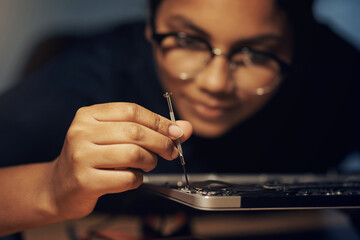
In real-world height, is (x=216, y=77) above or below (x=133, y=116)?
above

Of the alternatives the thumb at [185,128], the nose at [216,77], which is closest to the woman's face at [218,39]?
A: the nose at [216,77]

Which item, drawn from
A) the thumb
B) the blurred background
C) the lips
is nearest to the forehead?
the lips

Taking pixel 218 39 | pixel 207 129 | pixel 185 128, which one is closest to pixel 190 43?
pixel 218 39

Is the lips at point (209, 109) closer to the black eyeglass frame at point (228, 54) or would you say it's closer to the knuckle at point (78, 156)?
the black eyeglass frame at point (228, 54)

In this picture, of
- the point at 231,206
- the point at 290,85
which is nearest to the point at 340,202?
the point at 231,206

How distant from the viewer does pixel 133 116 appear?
0.30 m

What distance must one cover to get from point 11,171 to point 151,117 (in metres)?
0.19

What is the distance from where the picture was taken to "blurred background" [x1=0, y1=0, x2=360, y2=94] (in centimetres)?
96

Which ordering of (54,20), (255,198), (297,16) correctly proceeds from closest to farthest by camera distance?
(255,198) < (297,16) < (54,20)

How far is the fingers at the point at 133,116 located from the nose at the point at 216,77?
0.26m

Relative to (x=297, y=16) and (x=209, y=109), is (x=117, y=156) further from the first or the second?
(x=297, y=16)

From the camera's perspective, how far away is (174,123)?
31 centimetres

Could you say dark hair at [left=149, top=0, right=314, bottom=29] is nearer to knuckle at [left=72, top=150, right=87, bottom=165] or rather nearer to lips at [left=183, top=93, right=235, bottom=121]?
lips at [left=183, top=93, right=235, bottom=121]

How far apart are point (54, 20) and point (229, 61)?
698 millimetres
